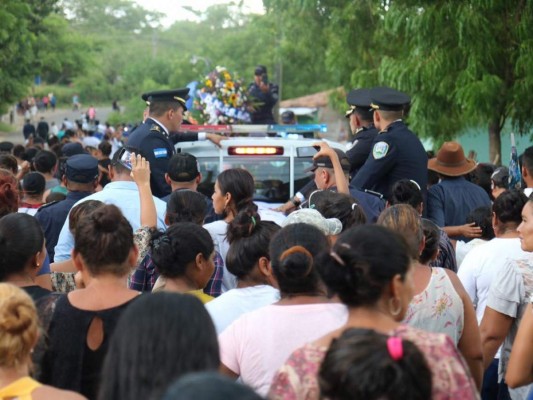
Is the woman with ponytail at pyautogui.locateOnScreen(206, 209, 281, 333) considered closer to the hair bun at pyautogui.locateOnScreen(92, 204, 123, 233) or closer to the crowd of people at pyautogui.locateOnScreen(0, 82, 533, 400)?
the crowd of people at pyautogui.locateOnScreen(0, 82, 533, 400)

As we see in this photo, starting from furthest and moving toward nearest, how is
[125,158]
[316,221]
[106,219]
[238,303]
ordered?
[125,158] < [316,221] < [238,303] < [106,219]

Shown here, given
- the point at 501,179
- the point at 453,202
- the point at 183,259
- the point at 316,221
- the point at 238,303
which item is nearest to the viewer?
the point at 238,303

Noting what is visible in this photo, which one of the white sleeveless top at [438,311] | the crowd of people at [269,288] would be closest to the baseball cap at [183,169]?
the crowd of people at [269,288]

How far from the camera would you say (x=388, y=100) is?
28.9 ft

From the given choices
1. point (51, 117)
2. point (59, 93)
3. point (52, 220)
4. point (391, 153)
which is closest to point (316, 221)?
point (52, 220)

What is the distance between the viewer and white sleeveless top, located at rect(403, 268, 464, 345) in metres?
5.27

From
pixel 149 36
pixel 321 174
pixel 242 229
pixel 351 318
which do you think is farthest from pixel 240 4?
pixel 149 36

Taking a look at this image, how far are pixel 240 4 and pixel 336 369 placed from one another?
83.6ft

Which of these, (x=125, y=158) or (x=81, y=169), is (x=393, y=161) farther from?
(x=81, y=169)

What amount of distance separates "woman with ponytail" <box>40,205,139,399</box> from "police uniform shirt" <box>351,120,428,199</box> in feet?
13.7

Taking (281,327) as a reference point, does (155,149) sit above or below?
above

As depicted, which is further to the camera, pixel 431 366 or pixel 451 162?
pixel 451 162

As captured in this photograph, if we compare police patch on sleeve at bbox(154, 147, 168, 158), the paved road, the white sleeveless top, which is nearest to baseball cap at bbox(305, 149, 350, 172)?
police patch on sleeve at bbox(154, 147, 168, 158)

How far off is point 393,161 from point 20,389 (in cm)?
525
